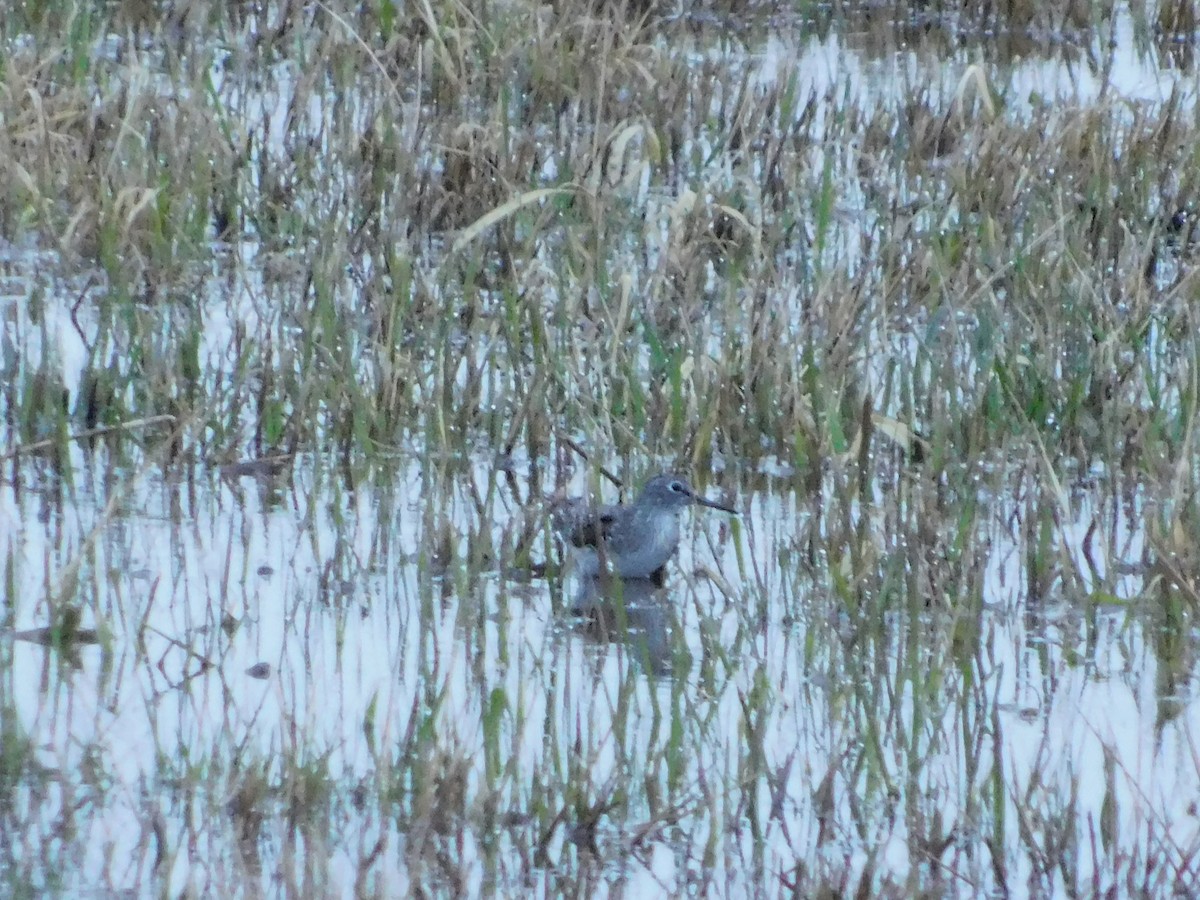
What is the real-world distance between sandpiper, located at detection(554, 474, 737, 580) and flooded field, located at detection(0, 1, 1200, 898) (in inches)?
3.0

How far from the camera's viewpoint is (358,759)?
3.68 metres

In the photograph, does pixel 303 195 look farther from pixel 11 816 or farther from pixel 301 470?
pixel 11 816

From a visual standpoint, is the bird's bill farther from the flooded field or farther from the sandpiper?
the flooded field

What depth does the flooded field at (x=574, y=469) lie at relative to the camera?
3.46 metres

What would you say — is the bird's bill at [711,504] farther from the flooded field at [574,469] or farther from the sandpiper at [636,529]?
the flooded field at [574,469]

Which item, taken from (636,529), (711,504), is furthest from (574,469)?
(636,529)

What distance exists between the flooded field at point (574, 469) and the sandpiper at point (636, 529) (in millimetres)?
77

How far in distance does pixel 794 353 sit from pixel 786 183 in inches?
80.4

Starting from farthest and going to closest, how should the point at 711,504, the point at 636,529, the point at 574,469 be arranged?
the point at 574,469, the point at 711,504, the point at 636,529

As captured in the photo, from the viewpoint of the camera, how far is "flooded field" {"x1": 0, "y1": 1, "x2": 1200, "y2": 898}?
3455mm

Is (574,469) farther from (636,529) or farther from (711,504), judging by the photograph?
(636,529)

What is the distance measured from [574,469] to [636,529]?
63cm

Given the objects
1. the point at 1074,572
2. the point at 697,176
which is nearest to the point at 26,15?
the point at 697,176

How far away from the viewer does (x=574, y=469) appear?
5348 mm
